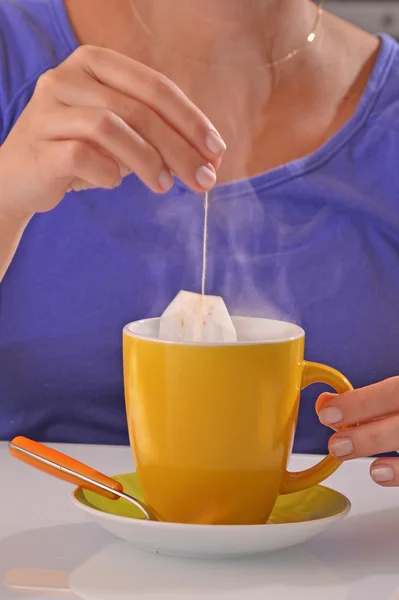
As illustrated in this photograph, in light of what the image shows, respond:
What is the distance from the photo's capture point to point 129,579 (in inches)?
19.6

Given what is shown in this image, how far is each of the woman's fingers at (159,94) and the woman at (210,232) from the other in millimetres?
436

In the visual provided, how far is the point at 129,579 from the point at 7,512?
0.16 meters

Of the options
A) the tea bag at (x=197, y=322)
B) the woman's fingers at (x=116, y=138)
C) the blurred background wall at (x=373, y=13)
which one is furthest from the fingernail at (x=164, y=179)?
the blurred background wall at (x=373, y=13)

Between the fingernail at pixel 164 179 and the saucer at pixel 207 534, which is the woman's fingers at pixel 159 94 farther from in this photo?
the saucer at pixel 207 534

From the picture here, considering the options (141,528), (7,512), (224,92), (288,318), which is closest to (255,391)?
(141,528)

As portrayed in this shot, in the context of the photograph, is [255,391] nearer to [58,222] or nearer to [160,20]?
[58,222]

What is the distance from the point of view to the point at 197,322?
24.0 inches

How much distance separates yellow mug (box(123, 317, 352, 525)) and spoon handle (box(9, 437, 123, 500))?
1.1 inches

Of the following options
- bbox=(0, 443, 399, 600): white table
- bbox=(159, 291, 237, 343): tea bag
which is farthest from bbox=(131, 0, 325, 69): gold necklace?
bbox=(0, 443, 399, 600): white table

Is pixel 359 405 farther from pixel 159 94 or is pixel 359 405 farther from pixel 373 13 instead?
pixel 373 13

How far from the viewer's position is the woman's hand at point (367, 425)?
0.60 meters

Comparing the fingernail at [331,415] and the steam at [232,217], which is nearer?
the fingernail at [331,415]

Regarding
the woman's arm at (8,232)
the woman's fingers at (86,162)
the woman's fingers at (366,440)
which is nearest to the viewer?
the woman's fingers at (366,440)

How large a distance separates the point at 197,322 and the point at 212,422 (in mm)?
95
